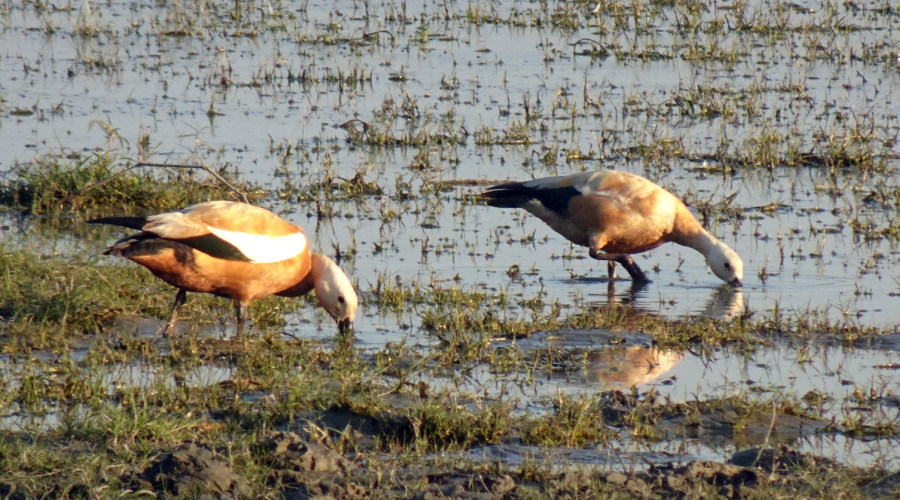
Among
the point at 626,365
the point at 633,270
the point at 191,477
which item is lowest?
the point at 633,270

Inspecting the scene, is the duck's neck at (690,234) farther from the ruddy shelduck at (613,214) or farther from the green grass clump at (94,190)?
the green grass clump at (94,190)

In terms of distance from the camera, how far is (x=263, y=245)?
265 inches

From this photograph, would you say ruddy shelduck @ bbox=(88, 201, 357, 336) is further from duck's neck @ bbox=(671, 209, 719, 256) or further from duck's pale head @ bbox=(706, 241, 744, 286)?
duck's neck @ bbox=(671, 209, 719, 256)

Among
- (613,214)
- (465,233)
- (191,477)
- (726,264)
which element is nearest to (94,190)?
(465,233)

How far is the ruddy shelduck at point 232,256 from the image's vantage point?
6359 millimetres

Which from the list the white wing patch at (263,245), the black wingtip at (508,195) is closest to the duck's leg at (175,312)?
the white wing patch at (263,245)

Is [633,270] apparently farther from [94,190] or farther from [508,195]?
[94,190]

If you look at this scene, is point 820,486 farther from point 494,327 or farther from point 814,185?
point 814,185

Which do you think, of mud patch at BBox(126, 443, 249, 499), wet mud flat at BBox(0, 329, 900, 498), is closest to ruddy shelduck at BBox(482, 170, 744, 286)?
wet mud flat at BBox(0, 329, 900, 498)

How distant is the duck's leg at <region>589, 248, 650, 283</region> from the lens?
8.97m

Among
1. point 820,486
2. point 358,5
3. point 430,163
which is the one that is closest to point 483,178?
point 430,163

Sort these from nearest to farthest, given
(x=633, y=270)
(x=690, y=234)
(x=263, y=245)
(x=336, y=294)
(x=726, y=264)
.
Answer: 1. (x=263, y=245)
2. (x=336, y=294)
3. (x=726, y=264)
4. (x=633, y=270)
5. (x=690, y=234)

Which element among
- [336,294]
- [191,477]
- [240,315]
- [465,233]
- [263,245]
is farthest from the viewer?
[465,233]

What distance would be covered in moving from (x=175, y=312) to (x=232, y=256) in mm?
503
